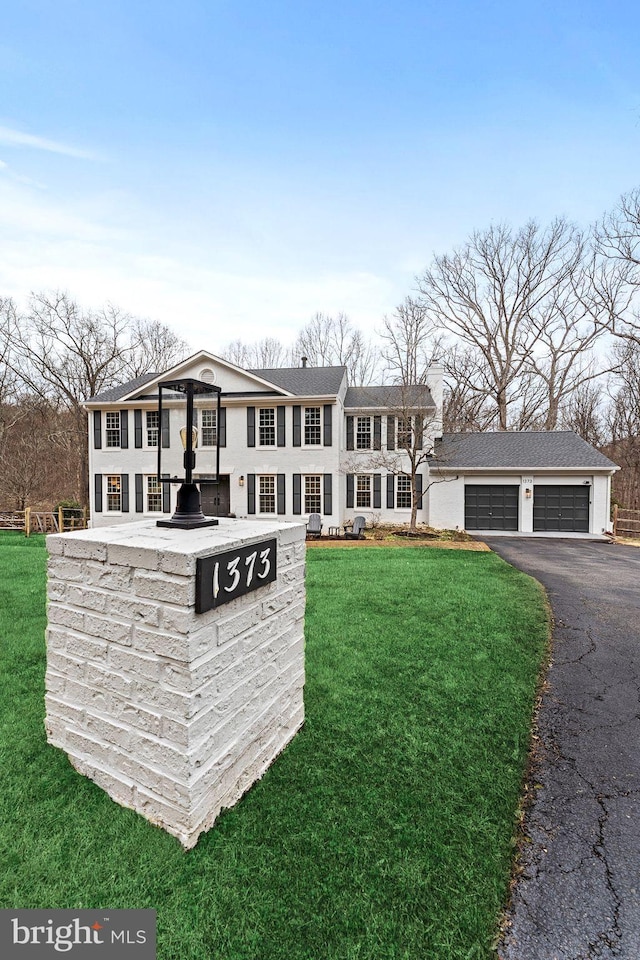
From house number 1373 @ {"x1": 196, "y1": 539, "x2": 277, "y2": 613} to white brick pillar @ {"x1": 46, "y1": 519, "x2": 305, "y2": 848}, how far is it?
1 centimetres

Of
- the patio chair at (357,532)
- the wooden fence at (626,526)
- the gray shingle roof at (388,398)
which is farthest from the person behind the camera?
the gray shingle roof at (388,398)

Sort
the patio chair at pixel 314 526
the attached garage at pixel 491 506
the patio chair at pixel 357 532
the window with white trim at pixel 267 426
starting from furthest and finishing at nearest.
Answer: the window with white trim at pixel 267 426
the attached garage at pixel 491 506
the patio chair at pixel 314 526
the patio chair at pixel 357 532

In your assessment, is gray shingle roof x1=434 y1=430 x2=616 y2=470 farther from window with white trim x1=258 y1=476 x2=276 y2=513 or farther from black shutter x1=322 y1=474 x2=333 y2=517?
window with white trim x1=258 y1=476 x2=276 y2=513

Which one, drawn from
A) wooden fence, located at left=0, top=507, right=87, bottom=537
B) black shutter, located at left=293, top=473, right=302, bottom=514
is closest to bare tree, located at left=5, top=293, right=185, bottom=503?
wooden fence, located at left=0, top=507, right=87, bottom=537

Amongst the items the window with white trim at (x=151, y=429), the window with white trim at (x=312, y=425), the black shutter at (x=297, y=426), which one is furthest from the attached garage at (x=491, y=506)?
the window with white trim at (x=151, y=429)

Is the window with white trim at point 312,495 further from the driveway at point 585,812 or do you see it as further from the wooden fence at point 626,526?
the driveway at point 585,812

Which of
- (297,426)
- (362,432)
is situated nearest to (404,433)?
(362,432)

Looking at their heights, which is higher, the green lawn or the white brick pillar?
the white brick pillar

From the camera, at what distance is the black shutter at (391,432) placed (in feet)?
54.1

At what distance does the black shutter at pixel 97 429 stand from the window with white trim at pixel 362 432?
10707 mm

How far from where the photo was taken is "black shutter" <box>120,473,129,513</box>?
16984mm

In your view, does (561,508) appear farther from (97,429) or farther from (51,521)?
(51,521)

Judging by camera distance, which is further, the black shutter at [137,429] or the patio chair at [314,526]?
the black shutter at [137,429]

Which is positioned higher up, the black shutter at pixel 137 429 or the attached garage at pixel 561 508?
the black shutter at pixel 137 429
